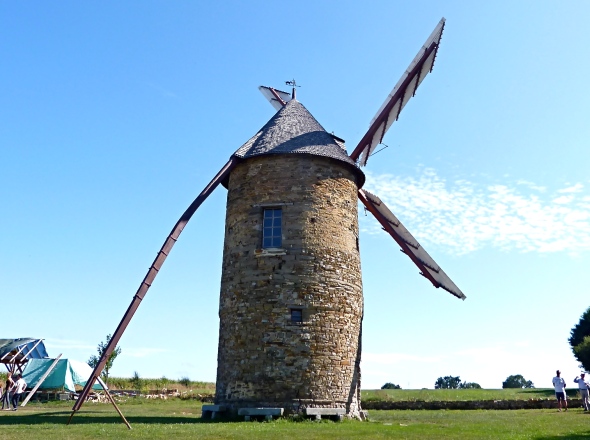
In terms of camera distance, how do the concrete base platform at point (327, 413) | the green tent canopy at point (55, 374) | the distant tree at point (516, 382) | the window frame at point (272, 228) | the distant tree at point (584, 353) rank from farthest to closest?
the distant tree at point (516, 382)
the distant tree at point (584, 353)
the green tent canopy at point (55, 374)
the window frame at point (272, 228)
the concrete base platform at point (327, 413)

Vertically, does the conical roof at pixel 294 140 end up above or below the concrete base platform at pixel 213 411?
above

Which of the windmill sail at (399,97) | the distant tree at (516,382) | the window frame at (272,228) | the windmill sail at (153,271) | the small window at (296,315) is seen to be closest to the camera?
Answer: the windmill sail at (153,271)

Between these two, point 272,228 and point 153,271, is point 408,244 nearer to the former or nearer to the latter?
point 272,228

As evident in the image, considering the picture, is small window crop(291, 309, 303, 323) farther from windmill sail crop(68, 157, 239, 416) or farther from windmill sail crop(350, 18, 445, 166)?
windmill sail crop(350, 18, 445, 166)

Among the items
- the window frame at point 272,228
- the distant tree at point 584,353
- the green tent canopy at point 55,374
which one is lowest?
the green tent canopy at point 55,374

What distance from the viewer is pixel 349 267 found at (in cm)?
1770

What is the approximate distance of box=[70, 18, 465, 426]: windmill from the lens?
16.0 m

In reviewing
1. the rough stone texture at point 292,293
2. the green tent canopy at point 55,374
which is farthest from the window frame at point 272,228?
the green tent canopy at point 55,374

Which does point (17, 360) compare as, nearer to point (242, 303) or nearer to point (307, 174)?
point (242, 303)

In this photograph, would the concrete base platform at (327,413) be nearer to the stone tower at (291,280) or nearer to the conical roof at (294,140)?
the stone tower at (291,280)

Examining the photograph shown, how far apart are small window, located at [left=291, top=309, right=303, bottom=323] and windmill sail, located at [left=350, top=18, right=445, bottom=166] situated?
7247 mm

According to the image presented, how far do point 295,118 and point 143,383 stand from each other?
26417 millimetres

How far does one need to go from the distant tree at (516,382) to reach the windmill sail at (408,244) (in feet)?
197

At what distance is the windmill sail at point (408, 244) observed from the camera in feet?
68.2
